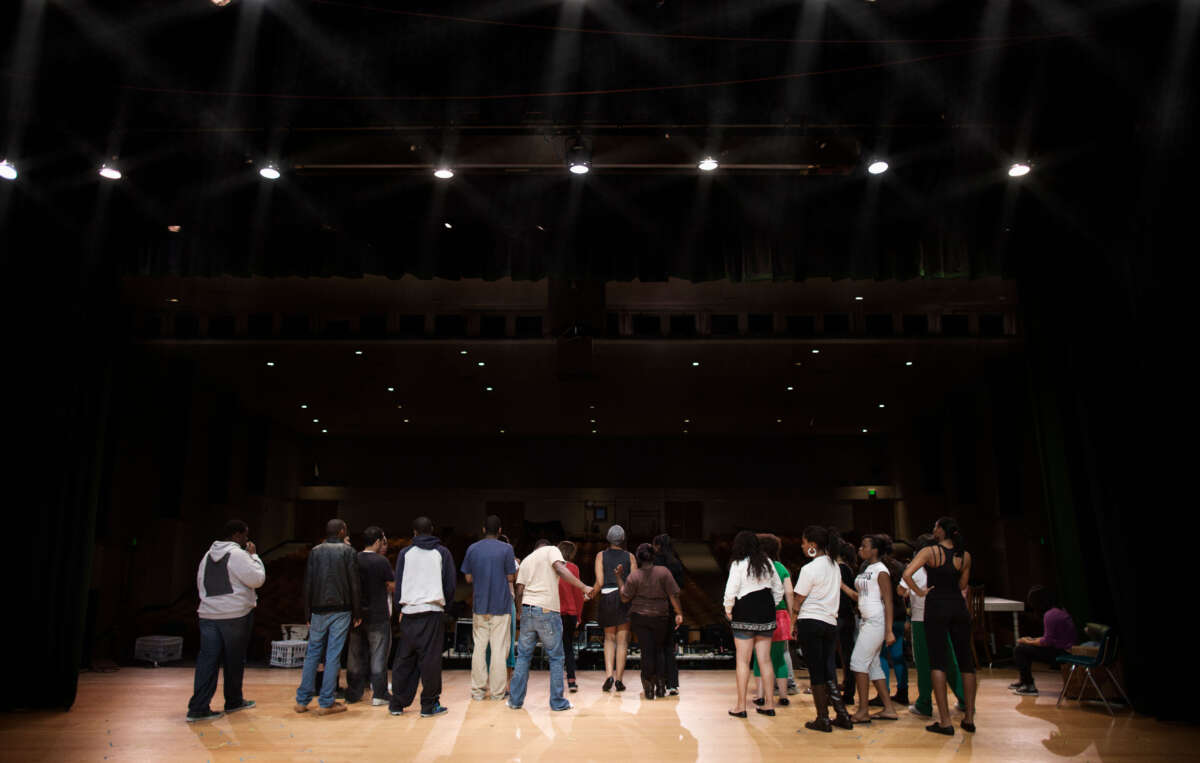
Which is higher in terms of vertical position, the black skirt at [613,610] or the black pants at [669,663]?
the black skirt at [613,610]

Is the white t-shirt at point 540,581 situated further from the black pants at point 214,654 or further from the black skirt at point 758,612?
the black pants at point 214,654

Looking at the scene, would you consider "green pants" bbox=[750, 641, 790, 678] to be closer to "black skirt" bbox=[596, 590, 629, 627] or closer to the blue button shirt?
"black skirt" bbox=[596, 590, 629, 627]

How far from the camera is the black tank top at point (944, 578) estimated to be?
5656mm

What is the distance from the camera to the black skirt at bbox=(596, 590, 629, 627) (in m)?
7.34

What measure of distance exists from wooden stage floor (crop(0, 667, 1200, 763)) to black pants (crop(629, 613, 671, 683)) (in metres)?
0.29

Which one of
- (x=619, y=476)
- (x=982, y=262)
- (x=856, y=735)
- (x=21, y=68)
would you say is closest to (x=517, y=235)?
(x=21, y=68)

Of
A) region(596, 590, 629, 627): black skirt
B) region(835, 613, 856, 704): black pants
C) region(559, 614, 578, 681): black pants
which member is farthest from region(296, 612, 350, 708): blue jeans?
region(835, 613, 856, 704): black pants

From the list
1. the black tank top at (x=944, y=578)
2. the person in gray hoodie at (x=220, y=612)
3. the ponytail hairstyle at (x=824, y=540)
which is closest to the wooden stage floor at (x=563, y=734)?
the person in gray hoodie at (x=220, y=612)

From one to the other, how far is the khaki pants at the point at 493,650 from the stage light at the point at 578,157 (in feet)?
13.1

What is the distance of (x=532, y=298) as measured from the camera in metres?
14.2

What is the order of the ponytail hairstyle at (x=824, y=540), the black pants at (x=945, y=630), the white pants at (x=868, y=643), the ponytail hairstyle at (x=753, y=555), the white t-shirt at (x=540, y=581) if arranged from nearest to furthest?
the black pants at (x=945, y=630), the white pants at (x=868, y=643), the ponytail hairstyle at (x=824, y=540), the ponytail hairstyle at (x=753, y=555), the white t-shirt at (x=540, y=581)

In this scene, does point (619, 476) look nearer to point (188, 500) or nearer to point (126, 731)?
point (188, 500)

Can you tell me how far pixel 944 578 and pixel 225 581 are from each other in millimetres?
5697

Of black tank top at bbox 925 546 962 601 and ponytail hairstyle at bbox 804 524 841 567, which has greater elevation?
ponytail hairstyle at bbox 804 524 841 567
